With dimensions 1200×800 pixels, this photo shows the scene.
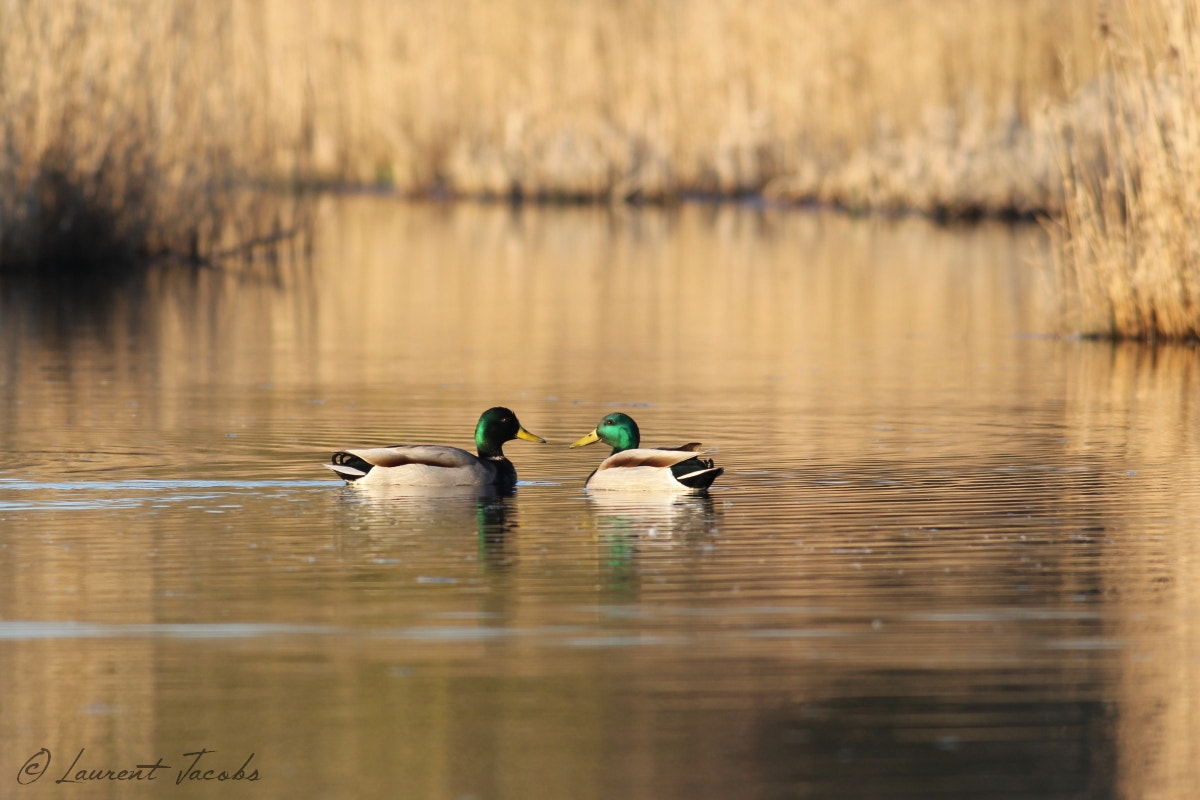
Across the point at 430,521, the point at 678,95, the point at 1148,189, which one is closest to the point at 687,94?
the point at 678,95

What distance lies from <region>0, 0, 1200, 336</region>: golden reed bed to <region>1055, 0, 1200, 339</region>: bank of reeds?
9525 mm

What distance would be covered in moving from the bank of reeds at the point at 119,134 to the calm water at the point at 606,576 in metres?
4.37

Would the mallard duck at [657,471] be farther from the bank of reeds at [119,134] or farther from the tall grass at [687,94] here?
the tall grass at [687,94]

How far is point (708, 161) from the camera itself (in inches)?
1369

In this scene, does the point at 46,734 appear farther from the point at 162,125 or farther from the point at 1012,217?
the point at 1012,217

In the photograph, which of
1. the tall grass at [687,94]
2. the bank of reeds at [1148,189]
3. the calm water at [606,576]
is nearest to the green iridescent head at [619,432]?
the calm water at [606,576]

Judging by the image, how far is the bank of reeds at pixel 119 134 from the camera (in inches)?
784

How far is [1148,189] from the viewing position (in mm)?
14438

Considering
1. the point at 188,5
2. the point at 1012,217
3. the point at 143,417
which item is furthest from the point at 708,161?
the point at 143,417

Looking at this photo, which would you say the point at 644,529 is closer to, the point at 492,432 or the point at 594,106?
the point at 492,432

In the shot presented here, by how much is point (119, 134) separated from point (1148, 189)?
1050 centimetres

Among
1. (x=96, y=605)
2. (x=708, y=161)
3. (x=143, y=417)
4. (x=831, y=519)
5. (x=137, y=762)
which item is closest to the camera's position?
(x=137, y=762)

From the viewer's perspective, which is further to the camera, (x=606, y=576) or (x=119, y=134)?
(x=119, y=134)

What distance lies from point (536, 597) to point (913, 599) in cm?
121
